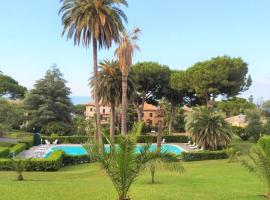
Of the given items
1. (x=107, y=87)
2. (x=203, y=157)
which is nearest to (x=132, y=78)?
(x=107, y=87)

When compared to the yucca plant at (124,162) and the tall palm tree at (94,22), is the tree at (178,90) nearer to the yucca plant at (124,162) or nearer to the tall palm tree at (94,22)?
the tall palm tree at (94,22)

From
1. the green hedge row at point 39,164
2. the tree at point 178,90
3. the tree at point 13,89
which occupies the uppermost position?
the tree at point 13,89

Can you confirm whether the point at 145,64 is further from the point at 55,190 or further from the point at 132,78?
the point at 55,190

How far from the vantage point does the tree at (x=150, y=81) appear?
175 feet

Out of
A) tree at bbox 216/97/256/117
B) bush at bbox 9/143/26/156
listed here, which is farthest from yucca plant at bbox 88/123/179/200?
tree at bbox 216/97/256/117

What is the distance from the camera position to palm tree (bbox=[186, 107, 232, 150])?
33.3 meters

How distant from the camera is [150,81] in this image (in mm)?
53219

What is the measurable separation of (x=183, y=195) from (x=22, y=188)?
5694 millimetres

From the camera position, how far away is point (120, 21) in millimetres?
24812

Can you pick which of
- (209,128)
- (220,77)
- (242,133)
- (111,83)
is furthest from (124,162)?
(242,133)

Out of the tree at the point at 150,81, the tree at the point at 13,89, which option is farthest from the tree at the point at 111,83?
the tree at the point at 13,89

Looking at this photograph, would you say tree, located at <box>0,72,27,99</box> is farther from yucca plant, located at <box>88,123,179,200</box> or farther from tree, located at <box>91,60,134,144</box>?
yucca plant, located at <box>88,123,179,200</box>

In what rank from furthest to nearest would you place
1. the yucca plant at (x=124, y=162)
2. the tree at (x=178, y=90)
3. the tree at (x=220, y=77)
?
the tree at (x=178, y=90) → the tree at (x=220, y=77) → the yucca plant at (x=124, y=162)

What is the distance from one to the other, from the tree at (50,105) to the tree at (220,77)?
19.3 m
